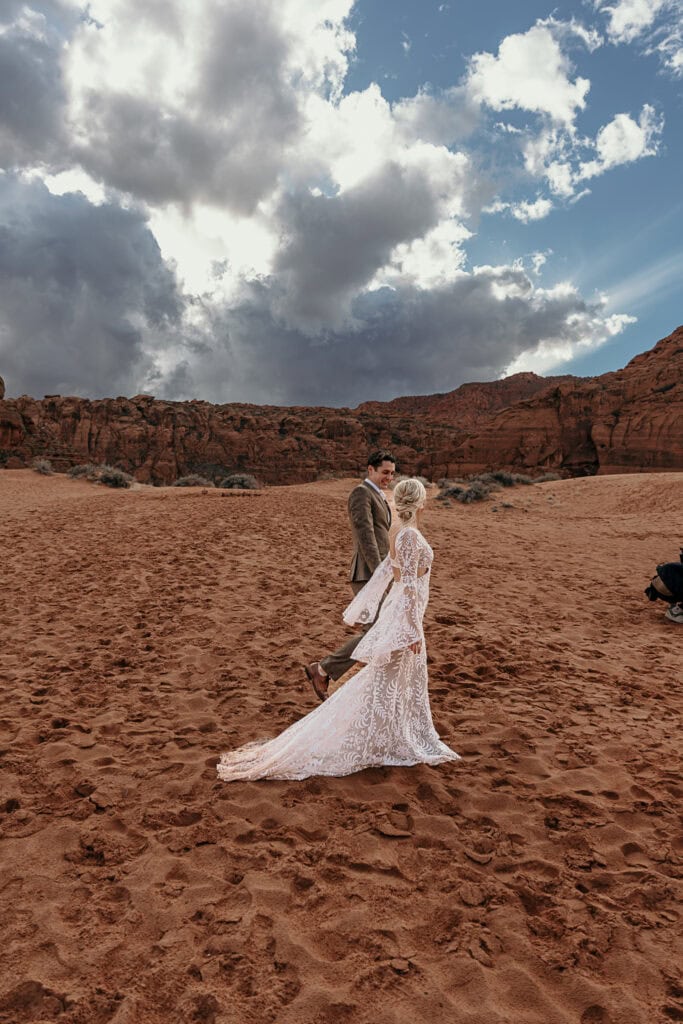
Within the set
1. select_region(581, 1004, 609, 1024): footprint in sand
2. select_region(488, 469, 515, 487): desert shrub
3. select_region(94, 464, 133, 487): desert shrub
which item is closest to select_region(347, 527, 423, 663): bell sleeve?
select_region(581, 1004, 609, 1024): footprint in sand

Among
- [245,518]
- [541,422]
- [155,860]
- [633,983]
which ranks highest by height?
[541,422]

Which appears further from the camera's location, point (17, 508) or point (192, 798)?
point (17, 508)

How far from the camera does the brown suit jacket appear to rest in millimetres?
4676

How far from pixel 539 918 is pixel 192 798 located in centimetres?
226

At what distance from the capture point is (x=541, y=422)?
50.6 meters

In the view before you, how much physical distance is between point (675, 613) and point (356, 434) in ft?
207

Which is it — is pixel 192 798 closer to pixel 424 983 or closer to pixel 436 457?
pixel 424 983

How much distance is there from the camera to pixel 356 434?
70.1 m

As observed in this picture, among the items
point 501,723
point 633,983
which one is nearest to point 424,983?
point 633,983

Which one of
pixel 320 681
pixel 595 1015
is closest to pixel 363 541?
pixel 320 681

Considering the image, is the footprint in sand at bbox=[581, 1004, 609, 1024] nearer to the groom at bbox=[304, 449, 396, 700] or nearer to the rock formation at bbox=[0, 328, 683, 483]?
the groom at bbox=[304, 449, 396, 700]

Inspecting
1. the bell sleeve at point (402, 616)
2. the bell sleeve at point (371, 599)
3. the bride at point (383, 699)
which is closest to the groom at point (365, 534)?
the bell sleeve at point (371, 599)

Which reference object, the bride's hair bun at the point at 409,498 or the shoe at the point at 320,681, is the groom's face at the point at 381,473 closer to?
the bride's hair bun at the point at 409,498

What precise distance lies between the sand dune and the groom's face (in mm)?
2284
